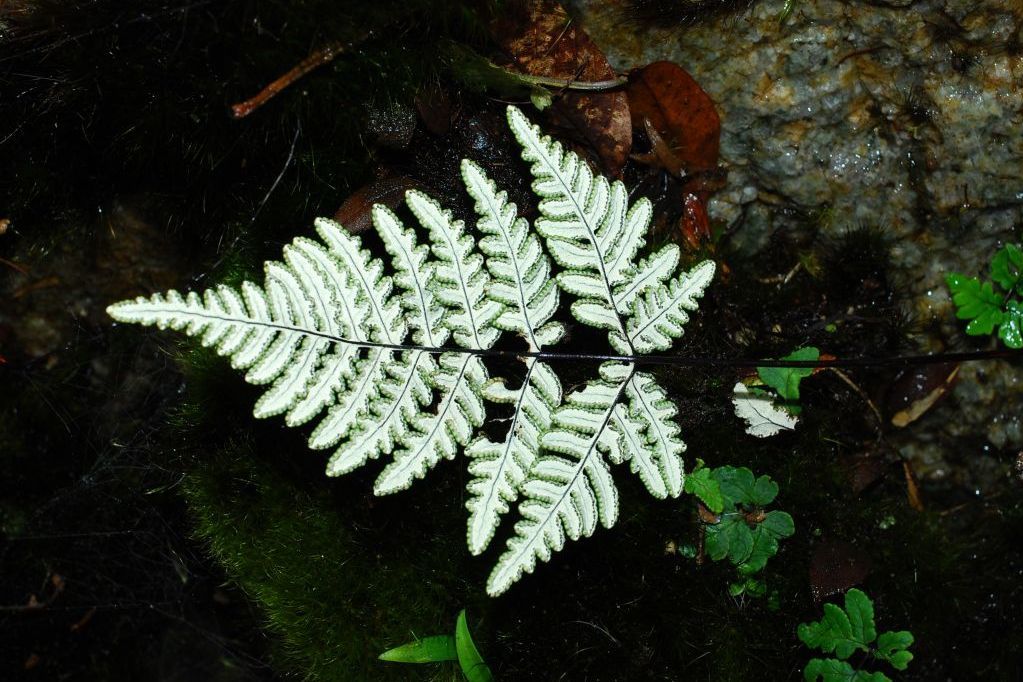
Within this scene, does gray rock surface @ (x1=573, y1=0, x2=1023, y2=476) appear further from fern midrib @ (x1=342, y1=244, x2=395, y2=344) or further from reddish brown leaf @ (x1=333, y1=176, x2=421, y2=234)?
fern midrib @ (x1=342, y1=244, x2=395, y2=344)

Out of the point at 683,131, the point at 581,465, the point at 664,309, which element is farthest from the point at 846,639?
the point at 683,131

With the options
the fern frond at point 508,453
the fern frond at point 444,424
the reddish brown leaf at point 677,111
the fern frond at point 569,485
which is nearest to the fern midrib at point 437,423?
the fern frond at point 444,424

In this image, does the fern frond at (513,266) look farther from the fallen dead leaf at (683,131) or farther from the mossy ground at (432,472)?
the fallen dead leaf at (683,131)

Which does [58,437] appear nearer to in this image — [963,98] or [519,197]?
[519,197]

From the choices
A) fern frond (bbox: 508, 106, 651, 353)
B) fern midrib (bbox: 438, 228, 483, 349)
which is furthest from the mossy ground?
fern midrib (bbox: 438, 228, 483, 349)

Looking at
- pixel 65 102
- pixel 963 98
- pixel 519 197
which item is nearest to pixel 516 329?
pixel 519 197

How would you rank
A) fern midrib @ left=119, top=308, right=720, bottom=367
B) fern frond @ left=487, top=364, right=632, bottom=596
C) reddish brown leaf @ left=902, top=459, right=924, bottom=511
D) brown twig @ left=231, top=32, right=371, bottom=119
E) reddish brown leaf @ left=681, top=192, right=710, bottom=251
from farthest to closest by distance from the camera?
reddish brown leaf @ left=902, top=459, right=924, bottom=511, reddish brown leaf @ left=681, top=192, right=710, bottom=251, brown twig @ left=231, top=32, right=371, bottom=119, fern frond @ left=487, top=364, right=632, bottom=596, fern midrib @ left=119, top=308, right=720, bottom=367
